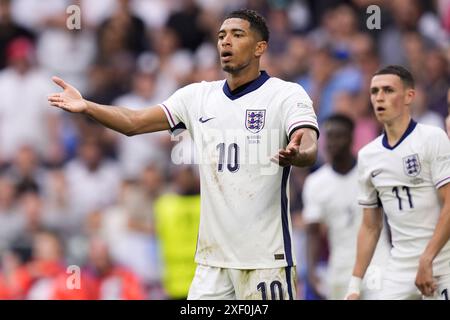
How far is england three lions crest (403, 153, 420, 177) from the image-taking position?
29.7ft

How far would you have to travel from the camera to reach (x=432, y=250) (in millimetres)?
8719

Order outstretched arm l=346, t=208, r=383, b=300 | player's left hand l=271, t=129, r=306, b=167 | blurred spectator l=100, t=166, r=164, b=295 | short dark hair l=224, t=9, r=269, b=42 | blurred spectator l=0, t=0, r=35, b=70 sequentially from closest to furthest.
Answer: player's left hand l=271, t=129, r=306, b=167 < short dark hair l=224, t=9, r=269, b=42 < outstretched arm l=346, t=208, r=383, b=300 < blurred spectator l=100, t=166, r=164, b=295 < blurred spectator l=0, t=0, r=35, b=70

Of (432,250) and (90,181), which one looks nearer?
(432,250)

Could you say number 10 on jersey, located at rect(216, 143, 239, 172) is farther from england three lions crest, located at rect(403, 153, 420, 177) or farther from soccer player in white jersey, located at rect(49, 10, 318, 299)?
england three lions crest, located at rect(403, 153, 420, 177)

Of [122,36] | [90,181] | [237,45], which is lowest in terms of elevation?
[90,181]

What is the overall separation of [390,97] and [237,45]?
1732 mm

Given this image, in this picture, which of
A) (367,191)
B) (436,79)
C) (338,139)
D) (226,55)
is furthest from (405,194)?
(436,79)

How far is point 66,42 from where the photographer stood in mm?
15727

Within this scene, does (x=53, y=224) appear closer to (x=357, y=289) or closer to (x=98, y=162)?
(x=98, y=162)

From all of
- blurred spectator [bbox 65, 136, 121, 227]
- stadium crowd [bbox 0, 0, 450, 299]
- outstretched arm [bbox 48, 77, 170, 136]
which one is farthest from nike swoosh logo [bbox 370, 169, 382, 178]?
blurred spectator [bbox 65, 136, 121, 227]

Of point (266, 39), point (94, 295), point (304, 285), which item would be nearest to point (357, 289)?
point (266, 39)

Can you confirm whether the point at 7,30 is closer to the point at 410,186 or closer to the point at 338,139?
the point at 338,139

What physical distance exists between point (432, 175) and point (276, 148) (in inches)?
66.5

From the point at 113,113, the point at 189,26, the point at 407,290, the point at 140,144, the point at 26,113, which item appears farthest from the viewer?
the point at 189,26
